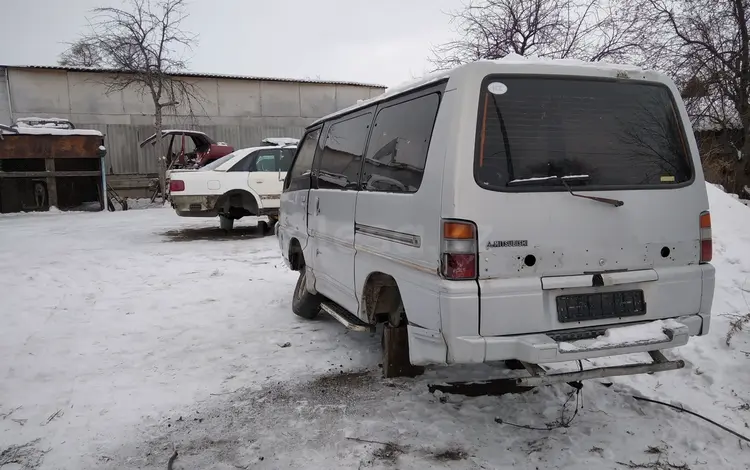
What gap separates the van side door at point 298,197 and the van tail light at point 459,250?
8.01ft

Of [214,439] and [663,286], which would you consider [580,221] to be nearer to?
[663,286]

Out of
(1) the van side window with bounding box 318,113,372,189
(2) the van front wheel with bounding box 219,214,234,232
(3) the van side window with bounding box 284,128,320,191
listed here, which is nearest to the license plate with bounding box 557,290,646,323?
(1) the van side window with bounding box 318,113,372,189

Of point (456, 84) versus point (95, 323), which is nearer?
point (456, 84)

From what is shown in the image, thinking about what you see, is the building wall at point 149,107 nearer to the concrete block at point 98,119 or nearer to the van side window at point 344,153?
the concrete block at point 98,119

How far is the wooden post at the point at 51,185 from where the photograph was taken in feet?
48.6

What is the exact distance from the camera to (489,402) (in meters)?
3.55

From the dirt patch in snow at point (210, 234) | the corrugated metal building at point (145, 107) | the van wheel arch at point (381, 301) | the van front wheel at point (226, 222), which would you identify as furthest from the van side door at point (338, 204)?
the corrugated metal building at point (145, 107)

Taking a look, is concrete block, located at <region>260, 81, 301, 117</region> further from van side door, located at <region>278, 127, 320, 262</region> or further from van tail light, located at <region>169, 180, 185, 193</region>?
van side door, located at <region>278, 127, 320, 262</region>

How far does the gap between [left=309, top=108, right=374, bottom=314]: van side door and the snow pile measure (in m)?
1.66

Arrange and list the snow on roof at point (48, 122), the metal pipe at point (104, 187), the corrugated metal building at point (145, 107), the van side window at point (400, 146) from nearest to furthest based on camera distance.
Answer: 1. the van side window at point (400, 146)
2. the metal pipe at point (104, 187)
3. the snow on roof at point (48, 122)
4. the corrugated metal building at point (145, 107)

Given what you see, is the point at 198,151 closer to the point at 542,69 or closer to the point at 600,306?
the point at 542,69

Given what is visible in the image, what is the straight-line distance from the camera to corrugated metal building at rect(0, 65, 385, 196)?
19453mm

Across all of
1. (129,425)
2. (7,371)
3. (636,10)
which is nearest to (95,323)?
(7,371)

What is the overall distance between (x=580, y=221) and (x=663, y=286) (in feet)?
2.19
